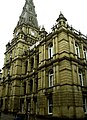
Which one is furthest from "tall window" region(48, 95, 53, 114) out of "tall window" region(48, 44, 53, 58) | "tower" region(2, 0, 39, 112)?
"tower" region(2, 0, 39, 112)

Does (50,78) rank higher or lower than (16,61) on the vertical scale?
lower

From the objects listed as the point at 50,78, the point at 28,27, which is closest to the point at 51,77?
the point at 50,78

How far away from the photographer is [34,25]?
42156 mm

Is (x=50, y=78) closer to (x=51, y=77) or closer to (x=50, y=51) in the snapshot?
(x=51, y=77)

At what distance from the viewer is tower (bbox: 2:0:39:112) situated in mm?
30120

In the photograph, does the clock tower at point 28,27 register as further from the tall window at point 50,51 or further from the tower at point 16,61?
the tall window at point 50,51

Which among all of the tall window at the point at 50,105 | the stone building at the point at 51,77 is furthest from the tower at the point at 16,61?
the tall window at the point at 50,105

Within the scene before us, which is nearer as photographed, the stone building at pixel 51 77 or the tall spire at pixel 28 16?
the stone building at pixel 51 77

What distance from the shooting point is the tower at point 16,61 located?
30120 mm

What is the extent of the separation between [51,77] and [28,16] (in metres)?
26.2

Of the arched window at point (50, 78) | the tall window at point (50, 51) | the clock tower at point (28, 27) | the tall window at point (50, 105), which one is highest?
the clock tower at point (28, 27)

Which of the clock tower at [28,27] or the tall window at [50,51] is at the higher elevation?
the clock tower at [28,27]

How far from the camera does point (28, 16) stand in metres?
43.1

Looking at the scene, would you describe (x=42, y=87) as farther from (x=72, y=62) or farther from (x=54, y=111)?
(x=72, y=62)
